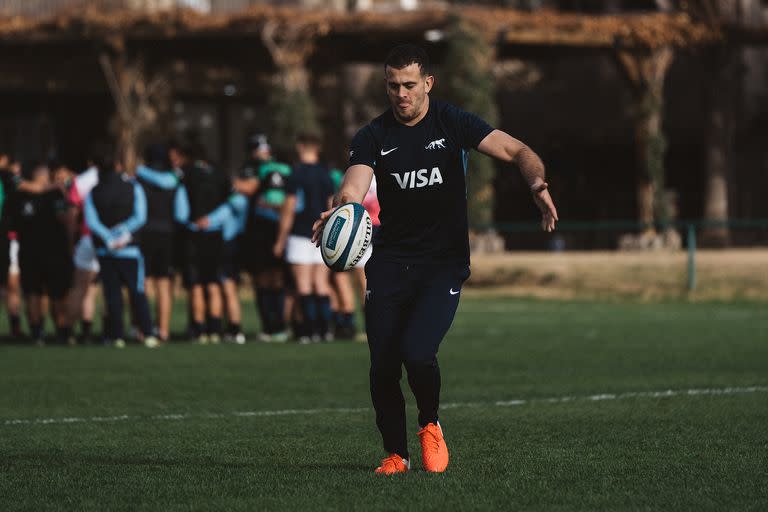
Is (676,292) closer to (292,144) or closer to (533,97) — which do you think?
(292,144)

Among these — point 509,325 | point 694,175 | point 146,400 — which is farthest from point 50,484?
point 694,175

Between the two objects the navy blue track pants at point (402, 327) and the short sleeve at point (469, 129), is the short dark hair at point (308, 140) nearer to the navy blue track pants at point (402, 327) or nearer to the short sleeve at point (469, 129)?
the navy blue track pants at point (402, 327)

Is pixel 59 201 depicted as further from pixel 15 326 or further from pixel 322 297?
pixel 322 297

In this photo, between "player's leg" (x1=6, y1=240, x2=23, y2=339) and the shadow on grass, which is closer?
the shadow on grass

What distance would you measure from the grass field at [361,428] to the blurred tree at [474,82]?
14.8 meters

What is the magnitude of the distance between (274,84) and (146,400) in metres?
22.9

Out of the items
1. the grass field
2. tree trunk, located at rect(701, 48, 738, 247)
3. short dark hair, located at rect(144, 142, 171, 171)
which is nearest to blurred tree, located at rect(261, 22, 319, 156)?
tree trunk, located at rect(701, 48, 738, 247)

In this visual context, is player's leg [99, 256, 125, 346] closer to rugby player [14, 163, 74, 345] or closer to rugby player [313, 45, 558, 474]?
rugby player [14, 163, 74, 345]

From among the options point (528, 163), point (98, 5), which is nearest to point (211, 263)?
point (528, 163)

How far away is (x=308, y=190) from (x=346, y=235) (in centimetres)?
920

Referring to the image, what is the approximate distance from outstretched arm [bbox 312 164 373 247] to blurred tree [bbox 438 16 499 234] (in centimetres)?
2460

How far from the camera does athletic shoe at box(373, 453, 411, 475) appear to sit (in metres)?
7.70

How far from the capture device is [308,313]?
17219 millimetres

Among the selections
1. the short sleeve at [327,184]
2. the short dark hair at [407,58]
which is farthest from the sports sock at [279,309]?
the short dark hair at [407,58]
